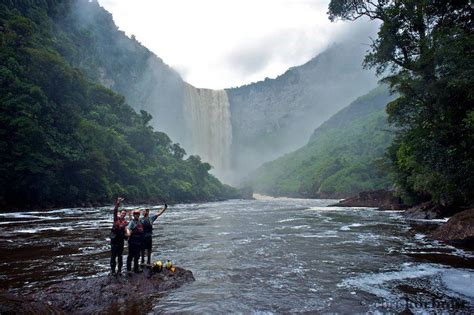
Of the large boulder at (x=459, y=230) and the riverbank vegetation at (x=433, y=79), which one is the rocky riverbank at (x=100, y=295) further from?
the riverbank vegetation at (x=433, y=79)

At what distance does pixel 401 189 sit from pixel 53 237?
115 ft

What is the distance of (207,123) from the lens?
488 ft

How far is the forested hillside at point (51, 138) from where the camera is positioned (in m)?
36.0

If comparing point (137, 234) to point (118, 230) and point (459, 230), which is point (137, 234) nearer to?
point (118, 230)

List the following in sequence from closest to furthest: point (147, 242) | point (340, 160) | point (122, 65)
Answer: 1. point (147, 242)
2. point (340, 160)
3. point (122, 65)

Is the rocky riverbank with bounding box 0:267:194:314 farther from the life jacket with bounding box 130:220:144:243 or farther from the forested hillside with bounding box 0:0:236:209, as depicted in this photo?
the forested hillside with bounding box 0:0:236:209

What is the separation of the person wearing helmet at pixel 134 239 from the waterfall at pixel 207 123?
13637cm

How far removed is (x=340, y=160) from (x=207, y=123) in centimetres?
6376

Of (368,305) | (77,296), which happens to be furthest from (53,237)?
(368,305)

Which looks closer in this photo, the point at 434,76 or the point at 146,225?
the point at 146,225

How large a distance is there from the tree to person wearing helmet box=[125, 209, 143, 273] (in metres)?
14.4

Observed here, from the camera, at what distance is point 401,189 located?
125 feet

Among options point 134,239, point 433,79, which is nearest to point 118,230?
point 134,239

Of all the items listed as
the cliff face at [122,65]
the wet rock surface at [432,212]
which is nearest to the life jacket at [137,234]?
the wet rock surface at [432,212]
